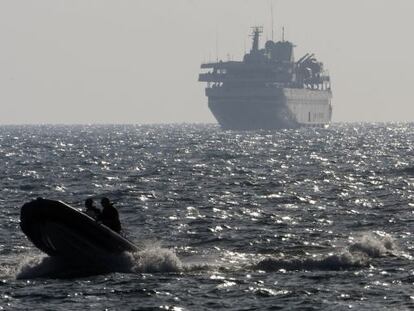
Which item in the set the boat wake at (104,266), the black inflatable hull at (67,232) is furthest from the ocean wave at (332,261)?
the black inflatable hull at (67,232)

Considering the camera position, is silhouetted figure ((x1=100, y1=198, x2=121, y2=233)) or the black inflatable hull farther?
silhouetted figure ((x1=100, y1=198, x2=121, y2=233))

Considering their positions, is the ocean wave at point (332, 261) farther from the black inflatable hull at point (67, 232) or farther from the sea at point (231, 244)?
the black inflatable hull at point (67, 232)

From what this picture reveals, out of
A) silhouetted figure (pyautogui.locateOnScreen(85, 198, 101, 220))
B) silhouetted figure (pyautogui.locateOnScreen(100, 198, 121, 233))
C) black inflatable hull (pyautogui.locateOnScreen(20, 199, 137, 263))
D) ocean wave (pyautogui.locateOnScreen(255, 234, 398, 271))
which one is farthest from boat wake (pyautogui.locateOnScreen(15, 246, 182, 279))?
ocean wave (pyautogui.locateOnScreen(255, 234, 398, 271))

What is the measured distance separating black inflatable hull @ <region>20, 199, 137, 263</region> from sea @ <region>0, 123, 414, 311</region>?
0.41m

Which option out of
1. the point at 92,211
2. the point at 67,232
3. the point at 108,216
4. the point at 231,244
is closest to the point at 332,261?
the point at 231,244

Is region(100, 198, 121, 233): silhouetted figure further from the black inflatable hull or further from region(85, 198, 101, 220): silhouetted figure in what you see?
the black inflatable hull

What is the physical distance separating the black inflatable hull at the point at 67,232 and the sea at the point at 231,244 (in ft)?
1.34

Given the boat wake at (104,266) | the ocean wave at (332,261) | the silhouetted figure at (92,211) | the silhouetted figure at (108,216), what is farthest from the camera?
the ocean wave at (332,261)

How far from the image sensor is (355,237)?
32469mm

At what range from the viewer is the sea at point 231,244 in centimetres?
2211

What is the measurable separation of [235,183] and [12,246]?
27.1m

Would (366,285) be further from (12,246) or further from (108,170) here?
(108,170)

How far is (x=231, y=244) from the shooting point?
30.8m

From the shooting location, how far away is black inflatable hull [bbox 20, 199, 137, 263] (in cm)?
2472
